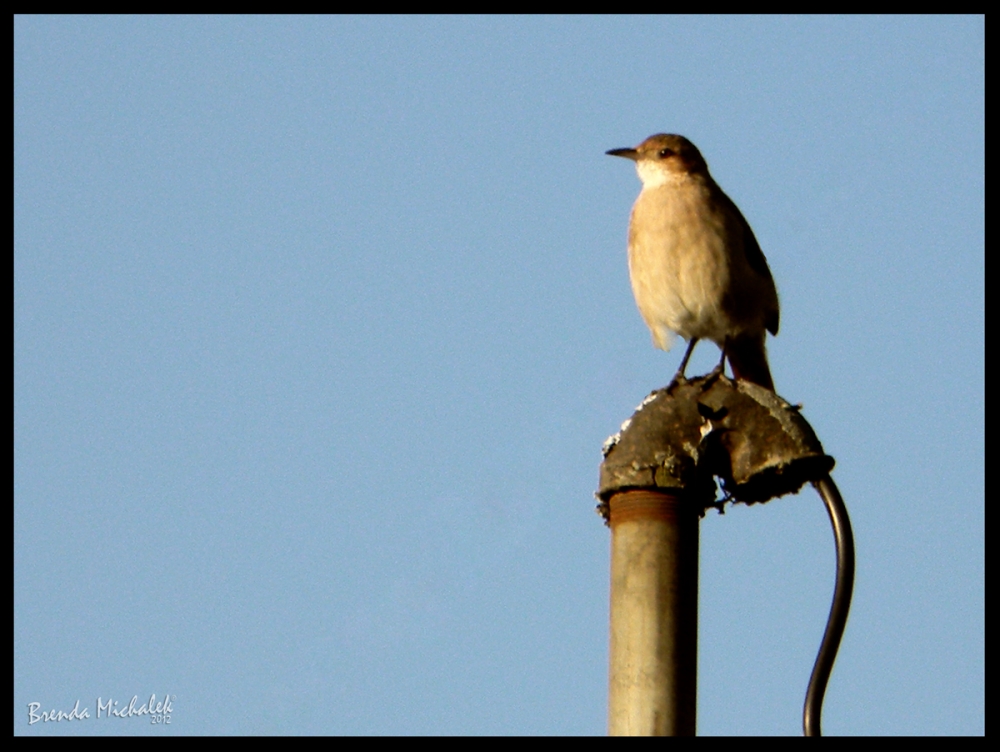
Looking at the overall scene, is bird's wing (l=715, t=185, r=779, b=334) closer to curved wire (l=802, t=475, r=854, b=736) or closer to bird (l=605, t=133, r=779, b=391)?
bird (l=605, t=133, r=779, b=391)

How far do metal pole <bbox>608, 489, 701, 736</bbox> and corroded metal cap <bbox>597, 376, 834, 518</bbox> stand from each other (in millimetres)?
262

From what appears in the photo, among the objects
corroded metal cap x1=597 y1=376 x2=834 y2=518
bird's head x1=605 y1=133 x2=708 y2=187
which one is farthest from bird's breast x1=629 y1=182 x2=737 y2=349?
corroded metal cap x1=597 y1=376 x2=834 y2=518

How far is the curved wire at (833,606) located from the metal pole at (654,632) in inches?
13.3

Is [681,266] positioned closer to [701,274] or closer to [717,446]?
[701,274]

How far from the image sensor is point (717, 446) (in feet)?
15.9

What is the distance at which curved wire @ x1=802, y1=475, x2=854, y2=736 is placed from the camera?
4254 mm

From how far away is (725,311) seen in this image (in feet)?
27.5

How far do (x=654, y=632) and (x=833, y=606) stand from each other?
67cm

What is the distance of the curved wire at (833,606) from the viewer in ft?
14.0

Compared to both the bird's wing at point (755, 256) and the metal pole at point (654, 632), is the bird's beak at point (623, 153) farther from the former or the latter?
A: the metal pole at point (654, 632)

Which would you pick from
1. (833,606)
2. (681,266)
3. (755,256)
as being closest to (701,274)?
(681,266)
